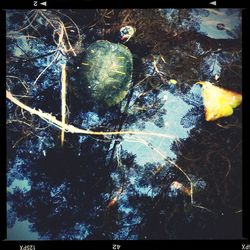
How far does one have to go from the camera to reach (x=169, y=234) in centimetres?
205

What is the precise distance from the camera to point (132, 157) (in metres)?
2.11

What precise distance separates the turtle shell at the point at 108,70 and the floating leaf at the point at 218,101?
570mm

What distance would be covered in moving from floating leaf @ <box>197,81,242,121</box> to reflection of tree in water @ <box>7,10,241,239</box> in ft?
0.20

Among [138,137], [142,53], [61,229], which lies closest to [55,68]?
[142,53]

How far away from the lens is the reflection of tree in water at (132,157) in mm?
2068

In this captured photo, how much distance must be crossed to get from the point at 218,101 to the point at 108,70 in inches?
32.2

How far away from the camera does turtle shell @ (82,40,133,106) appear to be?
2.13m
